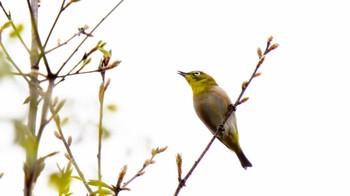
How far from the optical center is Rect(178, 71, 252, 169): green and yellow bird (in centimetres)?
898

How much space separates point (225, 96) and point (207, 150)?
18.3ft

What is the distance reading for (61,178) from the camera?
1489 mm

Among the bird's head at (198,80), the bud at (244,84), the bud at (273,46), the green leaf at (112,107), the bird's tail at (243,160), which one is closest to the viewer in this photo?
→ the green leaf at (112,107)

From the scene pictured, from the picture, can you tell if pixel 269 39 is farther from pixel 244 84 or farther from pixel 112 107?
pixel 112 107

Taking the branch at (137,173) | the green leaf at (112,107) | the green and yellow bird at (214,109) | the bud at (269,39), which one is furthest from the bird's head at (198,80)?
the green leaf at (112,107)

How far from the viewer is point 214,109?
9.23m

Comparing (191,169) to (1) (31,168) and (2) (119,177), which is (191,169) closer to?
(2) (119,177)

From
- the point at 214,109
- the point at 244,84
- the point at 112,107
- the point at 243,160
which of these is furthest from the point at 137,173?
the point at 243,160

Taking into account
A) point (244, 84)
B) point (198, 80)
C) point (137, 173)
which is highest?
point (198, 80)

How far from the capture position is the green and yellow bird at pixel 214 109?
898cm

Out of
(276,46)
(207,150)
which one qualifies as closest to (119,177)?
(207,150)

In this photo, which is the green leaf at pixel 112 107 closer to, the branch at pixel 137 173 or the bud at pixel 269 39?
the branch at pixel 137 173

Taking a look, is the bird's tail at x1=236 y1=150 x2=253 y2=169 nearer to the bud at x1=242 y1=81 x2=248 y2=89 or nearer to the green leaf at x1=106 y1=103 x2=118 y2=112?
the bud at x1=242 y1=81 x2=248 y2=89

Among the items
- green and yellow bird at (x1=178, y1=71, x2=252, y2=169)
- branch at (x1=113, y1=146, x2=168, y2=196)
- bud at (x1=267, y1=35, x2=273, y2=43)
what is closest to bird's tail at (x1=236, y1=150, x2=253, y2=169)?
green and yellow bird at (x1=178, y1=71, x2=252, y2=169)
